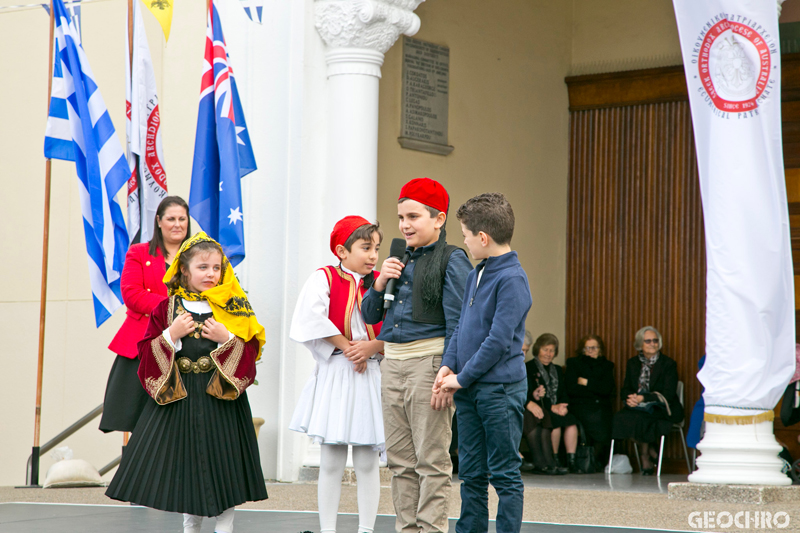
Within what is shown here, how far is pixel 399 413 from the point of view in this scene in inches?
173

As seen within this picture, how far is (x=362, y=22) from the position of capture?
750cm

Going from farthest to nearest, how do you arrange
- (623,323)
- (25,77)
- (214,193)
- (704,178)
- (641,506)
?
(623,323), (25,77), (214,193), (704,178), (641,506)

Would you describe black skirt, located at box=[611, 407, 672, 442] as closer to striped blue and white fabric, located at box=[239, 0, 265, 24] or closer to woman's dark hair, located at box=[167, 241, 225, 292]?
striped blue and white fabric, located at box=[239, 0, 265, 24]

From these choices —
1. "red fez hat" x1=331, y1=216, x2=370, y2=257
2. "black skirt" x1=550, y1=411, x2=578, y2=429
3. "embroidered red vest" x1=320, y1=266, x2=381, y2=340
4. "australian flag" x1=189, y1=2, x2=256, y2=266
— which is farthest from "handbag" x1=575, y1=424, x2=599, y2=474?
"red fez hat" x1=331, y1=216, x2=370, y2=257

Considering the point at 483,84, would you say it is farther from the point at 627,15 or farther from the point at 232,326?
the point at 232,326

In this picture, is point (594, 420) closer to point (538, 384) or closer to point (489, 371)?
point (538, 384)

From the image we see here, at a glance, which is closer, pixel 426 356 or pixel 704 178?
pixel 426 356

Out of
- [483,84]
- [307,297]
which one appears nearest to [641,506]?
[307,297]

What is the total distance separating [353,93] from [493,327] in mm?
4115

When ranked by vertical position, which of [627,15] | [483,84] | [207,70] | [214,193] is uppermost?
[627,15]

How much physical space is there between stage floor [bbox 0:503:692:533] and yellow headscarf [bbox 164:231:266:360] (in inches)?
43.8

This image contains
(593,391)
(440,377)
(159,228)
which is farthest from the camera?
(593,391)

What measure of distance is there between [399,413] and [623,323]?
254 inches

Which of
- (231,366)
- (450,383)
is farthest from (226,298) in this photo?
(450,383)
